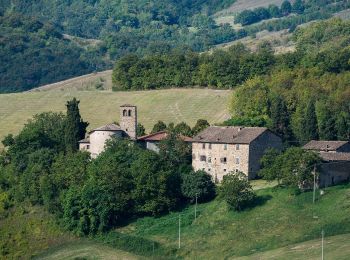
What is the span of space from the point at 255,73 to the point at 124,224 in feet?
146

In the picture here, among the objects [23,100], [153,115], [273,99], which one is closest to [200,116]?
[153,115]

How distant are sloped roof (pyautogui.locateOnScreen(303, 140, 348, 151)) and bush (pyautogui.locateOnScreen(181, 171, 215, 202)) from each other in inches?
333

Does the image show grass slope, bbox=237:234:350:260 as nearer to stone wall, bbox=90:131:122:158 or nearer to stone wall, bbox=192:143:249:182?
stone wall, bbox=192:143:249:182

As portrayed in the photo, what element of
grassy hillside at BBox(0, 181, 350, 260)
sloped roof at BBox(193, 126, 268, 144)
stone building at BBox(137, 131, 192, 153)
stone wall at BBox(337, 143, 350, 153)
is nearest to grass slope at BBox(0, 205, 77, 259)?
grassy hillside at BBox(0, 181, 350, 260)

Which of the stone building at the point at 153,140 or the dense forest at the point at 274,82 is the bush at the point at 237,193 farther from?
the dense forest at the point at 274,82

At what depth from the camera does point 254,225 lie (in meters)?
92.2

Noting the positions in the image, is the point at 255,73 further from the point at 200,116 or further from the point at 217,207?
the point at 217,207

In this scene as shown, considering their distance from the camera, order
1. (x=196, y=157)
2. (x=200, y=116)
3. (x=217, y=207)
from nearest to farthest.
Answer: (x=217, y=207) < (x=196, y=157) < (x=200, y=116)

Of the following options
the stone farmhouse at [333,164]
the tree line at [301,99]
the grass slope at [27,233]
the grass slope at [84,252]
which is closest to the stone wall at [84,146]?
the grass slope at [27,233]

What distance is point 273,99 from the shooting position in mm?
120375

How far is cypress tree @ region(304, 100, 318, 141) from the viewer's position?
110062mm

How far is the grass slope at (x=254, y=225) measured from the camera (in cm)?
8844

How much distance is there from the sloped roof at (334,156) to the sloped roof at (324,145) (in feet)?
6.42

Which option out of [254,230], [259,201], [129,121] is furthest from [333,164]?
[129,121]
